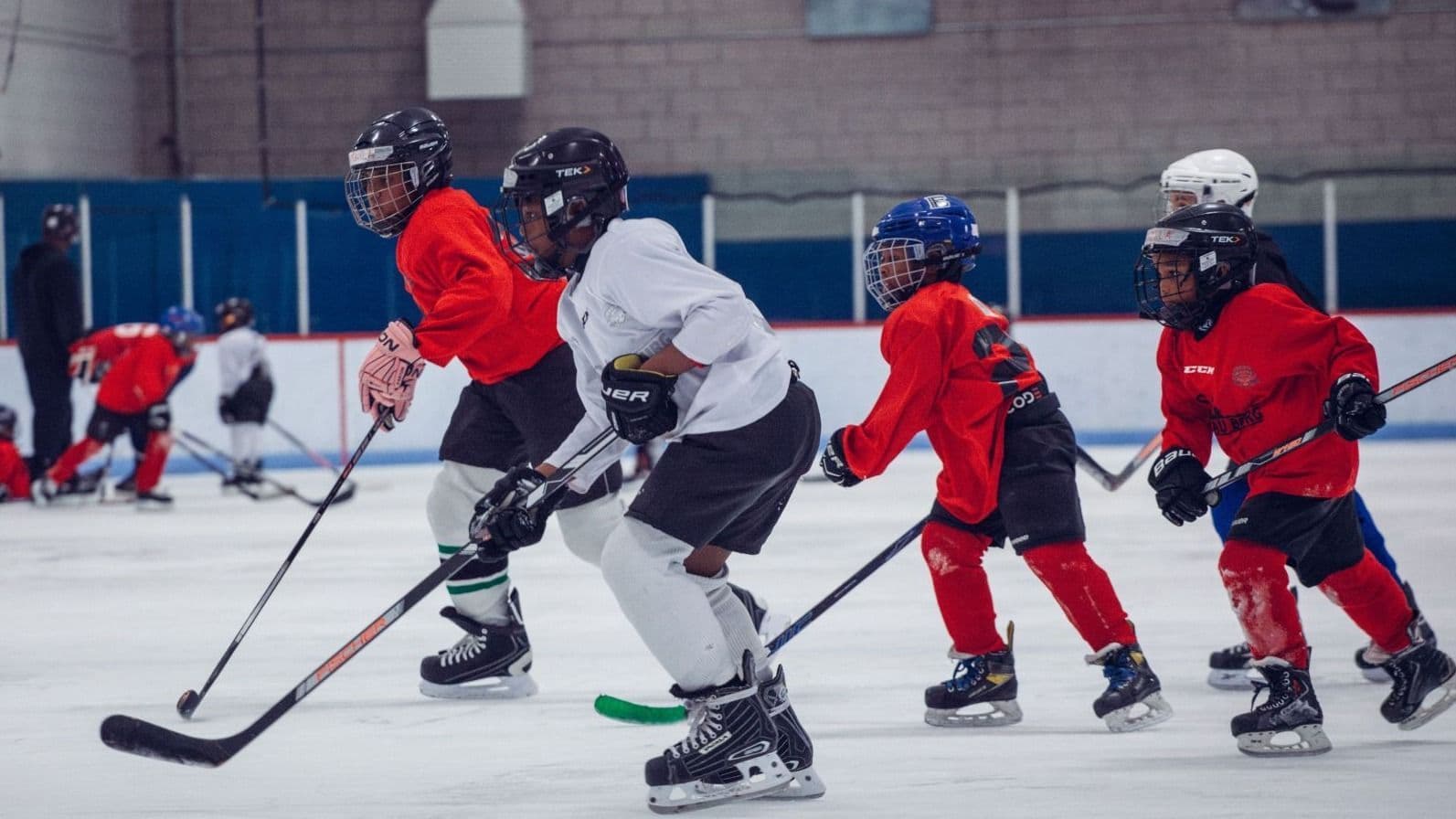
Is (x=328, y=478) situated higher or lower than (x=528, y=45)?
lower

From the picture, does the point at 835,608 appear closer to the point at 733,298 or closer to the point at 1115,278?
the point at 733,298

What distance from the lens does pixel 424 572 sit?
5.21 metres

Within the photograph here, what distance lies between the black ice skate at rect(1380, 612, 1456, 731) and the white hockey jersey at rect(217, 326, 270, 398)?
6353 millimetres

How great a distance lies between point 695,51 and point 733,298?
9819 mm

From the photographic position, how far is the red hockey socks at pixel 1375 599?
111 inches

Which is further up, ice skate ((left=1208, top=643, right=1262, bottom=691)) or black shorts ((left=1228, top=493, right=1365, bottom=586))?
black shorts ((left=1228, top=493, right=1365, bottom=586))

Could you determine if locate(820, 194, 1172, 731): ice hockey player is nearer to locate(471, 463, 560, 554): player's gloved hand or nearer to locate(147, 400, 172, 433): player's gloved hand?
locate(471, 463, 560, 554): player's gloved hand

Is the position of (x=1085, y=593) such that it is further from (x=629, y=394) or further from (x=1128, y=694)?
(x=629, y=394)

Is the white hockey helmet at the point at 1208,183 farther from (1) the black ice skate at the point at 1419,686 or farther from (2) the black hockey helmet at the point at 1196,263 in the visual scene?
(1) the black ice skate at the point at 1419,686

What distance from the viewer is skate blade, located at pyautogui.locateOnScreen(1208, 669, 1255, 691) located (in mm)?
3232

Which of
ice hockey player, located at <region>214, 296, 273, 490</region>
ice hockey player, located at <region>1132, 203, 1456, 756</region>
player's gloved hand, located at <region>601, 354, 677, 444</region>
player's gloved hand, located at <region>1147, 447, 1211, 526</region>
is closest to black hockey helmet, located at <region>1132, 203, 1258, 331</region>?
ice hockey player, located at <region>1132, 203, 1456, 756</region>

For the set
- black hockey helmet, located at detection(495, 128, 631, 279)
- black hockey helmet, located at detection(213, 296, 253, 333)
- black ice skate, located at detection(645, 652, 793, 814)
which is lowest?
black ice skate, located at detection(645, 652, 793, 814)

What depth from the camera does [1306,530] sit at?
2.73 metres

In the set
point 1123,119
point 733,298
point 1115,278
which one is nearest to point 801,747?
point 733,298
